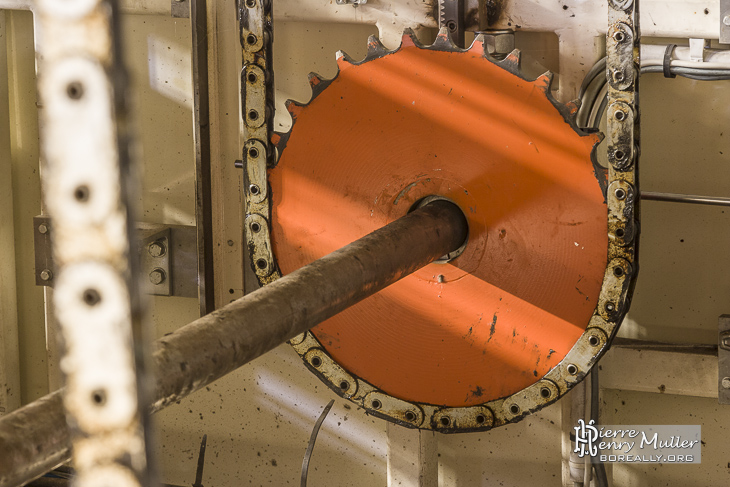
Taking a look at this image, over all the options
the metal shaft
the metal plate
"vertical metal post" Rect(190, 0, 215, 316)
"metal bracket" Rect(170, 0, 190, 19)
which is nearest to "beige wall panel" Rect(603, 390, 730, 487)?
the metal plate

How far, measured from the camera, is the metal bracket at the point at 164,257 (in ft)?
5.85

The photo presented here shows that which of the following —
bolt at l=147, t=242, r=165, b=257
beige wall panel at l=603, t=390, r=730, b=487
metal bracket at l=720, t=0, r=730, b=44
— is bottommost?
beige wall panel at l=603, t=390, r=730, b=487

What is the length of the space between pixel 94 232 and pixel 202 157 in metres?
1.41

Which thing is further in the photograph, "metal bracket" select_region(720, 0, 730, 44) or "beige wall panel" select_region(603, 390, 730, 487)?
"beige wall panel" select_region(603, 390, 730, 487)

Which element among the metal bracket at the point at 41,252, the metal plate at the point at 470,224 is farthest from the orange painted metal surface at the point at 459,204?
the metal bracket at the point at 41,252

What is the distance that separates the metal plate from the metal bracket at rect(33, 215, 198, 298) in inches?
22.0

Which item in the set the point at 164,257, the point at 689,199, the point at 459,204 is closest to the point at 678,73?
the point at 689,199

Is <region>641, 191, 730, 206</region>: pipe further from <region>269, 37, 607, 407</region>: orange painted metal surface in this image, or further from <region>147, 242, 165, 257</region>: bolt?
<region>147, 242, 165, 257</region>: bolt

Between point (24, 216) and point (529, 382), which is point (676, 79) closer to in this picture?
point (529, 382)

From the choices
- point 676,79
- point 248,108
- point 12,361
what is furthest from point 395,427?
point 12,361

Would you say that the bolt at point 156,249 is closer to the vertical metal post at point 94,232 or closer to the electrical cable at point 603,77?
the electrical cable at point 603,77

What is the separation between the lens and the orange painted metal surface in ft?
3.69

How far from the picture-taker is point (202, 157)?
1.72m

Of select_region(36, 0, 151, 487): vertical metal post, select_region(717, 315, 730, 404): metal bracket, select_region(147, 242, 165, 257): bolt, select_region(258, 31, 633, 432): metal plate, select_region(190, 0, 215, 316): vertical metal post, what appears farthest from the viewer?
select_region(147, 242, 165, 257): bolt
